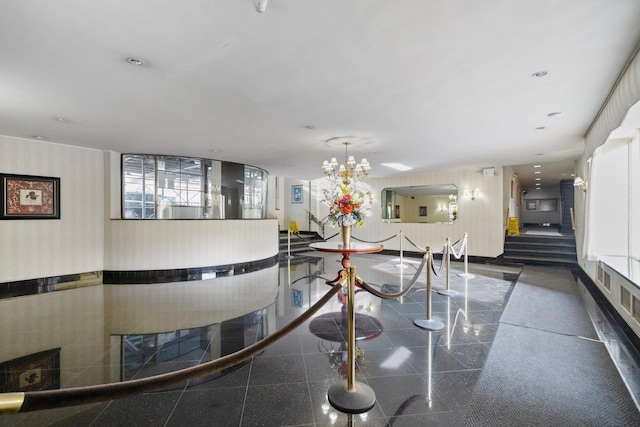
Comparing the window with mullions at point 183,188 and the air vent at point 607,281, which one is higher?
the window with mullions at point 183,188

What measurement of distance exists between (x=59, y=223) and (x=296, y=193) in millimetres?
8694

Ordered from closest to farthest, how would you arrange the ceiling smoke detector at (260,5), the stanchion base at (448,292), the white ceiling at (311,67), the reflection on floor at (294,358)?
the ceiling smoke detector at (260,5)
the reflection on floor at (294,358)
the white ceiling at (311,67)
the stanchion base at (448,292)

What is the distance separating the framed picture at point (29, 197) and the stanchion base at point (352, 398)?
6.74m

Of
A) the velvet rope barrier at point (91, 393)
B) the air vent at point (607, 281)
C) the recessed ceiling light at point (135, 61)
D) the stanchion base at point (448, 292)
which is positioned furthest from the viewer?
the stanchion base at point (448, 292)

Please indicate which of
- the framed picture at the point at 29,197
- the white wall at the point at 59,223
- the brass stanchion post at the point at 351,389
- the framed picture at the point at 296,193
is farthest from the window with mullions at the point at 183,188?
the brass stanchion post at the point at 351,389

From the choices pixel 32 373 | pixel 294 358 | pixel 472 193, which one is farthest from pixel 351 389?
pixel 472 193

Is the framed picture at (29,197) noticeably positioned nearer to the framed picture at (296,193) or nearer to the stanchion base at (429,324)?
the stanchion base at (429,324)

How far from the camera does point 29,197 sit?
5.60m

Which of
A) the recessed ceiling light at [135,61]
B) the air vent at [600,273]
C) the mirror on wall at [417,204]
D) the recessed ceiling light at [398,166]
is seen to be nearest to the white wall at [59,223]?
the recessed ceiling light at [135,61]

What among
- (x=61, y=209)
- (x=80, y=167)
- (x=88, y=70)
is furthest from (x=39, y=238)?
(x=88, y=70)

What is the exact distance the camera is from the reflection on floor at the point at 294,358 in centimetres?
200

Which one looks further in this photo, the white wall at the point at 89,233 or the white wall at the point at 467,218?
the white wall at the point at 467,218

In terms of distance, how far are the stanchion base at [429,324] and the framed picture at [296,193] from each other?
1005cm

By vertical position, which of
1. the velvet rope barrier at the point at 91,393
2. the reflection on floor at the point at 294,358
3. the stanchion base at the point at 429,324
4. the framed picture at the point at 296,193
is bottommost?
the reflection on floor at the point at 294,358
